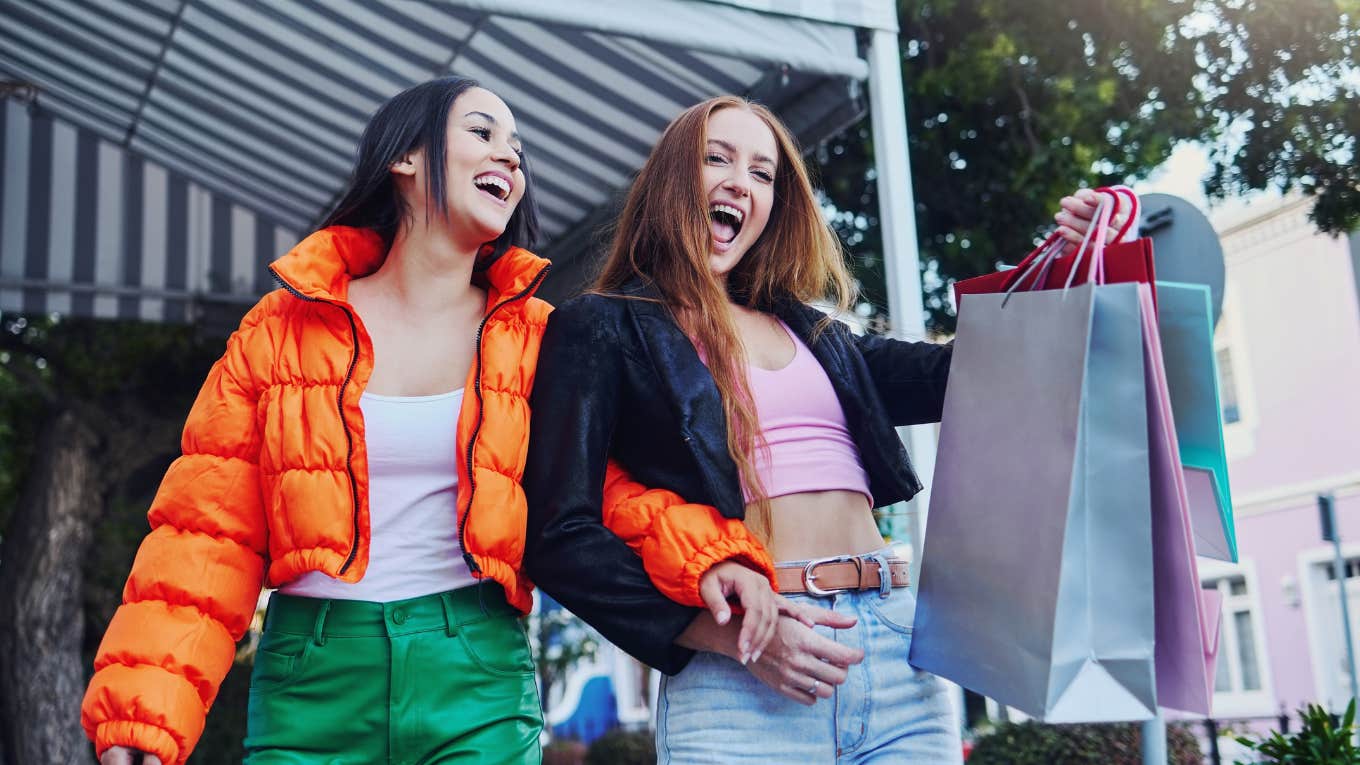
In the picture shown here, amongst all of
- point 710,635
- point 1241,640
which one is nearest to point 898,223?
point 710,635

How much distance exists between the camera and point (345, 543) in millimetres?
1884

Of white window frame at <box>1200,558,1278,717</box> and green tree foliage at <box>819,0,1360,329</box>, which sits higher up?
green tree foliage at <box>819,0,1360,329</box>

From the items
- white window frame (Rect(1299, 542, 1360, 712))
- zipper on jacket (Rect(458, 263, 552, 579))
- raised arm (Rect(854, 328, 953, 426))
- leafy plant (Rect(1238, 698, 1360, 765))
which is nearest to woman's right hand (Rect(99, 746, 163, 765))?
zipper on jacket (Rect(458, 263, 552, 579))

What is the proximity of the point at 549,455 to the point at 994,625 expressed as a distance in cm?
68

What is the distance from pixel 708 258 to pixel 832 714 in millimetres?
763

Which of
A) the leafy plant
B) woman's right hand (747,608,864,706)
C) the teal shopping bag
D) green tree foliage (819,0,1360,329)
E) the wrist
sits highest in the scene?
green tree foliage (819,0,1360,329)

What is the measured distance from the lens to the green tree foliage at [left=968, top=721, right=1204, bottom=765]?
522 centimetres

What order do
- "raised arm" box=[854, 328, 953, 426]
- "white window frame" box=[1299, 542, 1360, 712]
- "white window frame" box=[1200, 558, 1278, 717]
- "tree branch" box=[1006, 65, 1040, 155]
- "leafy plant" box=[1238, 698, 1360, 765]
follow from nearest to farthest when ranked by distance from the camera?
"raised arm" box=[854, 328, 953, 426] → "leafy plant" box=[1238, 698, 1360, 765] → "tree branch" box=[1006, 65, 1040, 155] → "white window frame" box=[1299, 542, 1360, 712] → "white window frame" box=[1200, 558, 1278, 717]

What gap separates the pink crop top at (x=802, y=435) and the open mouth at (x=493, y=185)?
1.98 feet

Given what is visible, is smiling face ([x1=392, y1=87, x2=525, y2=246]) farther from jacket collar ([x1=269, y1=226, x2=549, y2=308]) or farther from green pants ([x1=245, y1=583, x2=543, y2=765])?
green pants ([x1=245, y1=583, x2=543, y2=765])

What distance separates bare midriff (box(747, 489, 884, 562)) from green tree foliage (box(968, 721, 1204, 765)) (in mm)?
3845

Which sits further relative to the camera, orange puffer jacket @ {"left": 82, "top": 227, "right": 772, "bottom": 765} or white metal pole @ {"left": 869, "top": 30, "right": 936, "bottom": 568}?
white metal pole @ {"left": 869, "top": 30, "right": 936, "bottom": 568}

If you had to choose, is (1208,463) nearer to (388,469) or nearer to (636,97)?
(388,469)

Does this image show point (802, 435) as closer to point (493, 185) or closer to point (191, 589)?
point (493, 185)
